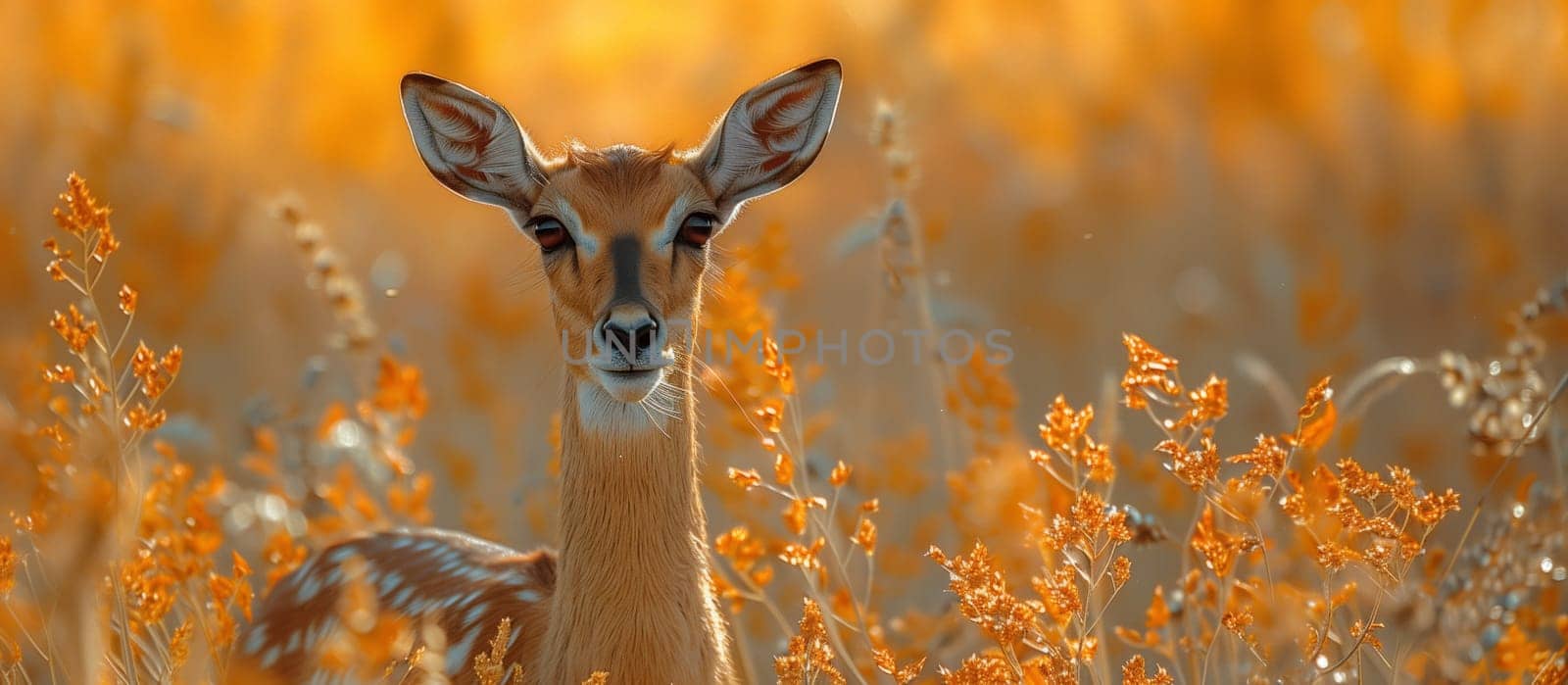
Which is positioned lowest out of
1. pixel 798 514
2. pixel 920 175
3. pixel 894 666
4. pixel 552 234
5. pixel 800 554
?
pixel 894 666

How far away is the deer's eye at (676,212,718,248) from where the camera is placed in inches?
151

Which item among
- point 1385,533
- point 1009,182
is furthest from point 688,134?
point 1385,533

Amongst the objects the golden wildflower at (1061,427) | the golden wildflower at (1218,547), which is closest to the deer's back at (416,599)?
the golden wildflower at (1061,427)

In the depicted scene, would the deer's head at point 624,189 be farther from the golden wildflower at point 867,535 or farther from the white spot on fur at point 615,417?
the golden wildflower at point 867,535

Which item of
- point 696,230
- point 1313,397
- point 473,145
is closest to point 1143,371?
point 1313,397

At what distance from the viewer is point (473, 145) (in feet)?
13.1

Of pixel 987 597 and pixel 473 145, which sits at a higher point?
pixel 473 145

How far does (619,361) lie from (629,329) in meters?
0.08

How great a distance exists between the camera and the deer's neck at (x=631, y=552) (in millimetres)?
3502

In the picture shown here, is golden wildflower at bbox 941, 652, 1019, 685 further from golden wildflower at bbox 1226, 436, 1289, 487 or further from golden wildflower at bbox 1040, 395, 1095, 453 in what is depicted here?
golden wildflower at bbox 1226, 436, 1289, 487

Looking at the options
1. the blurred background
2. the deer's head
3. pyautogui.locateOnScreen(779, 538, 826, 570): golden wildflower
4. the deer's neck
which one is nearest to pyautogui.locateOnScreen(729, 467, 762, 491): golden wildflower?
pyautogui.locateOnScreen(779, 538, 826, 570): golden wildflower

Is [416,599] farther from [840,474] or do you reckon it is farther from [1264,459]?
[1264,459]

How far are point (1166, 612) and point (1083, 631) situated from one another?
2.65 ft

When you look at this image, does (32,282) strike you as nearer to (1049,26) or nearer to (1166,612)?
(1049,26)
